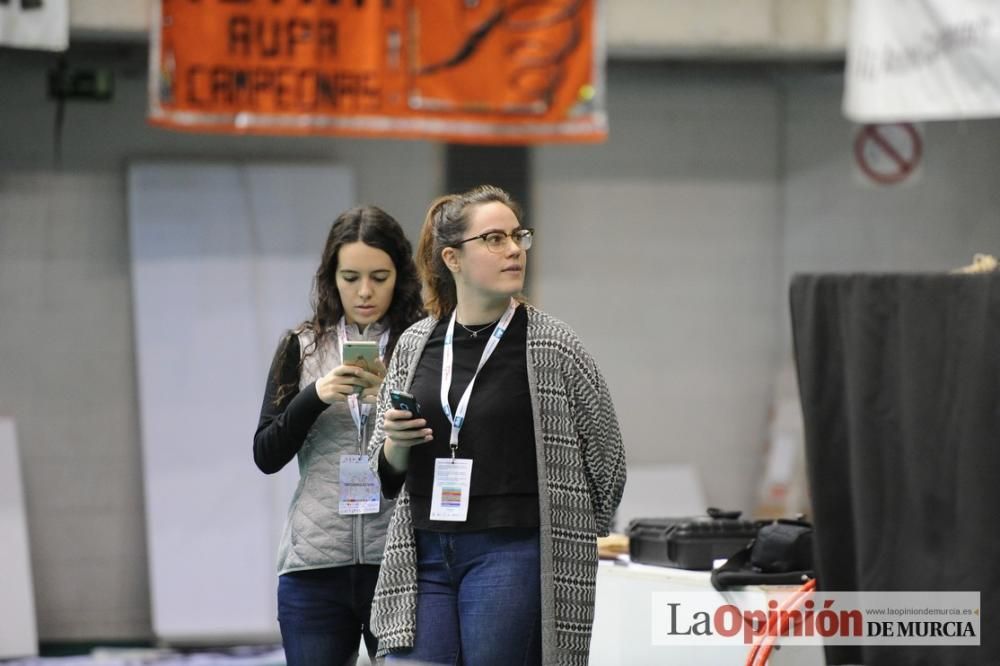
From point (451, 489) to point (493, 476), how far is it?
0.30 feet

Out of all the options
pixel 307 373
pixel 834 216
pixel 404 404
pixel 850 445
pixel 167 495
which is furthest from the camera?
pixel 834 216

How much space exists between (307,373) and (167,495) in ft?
14.0

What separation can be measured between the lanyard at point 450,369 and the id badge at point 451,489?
0.08ft

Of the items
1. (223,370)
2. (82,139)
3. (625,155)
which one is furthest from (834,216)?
(82,139)

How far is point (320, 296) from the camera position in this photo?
11.6 ft

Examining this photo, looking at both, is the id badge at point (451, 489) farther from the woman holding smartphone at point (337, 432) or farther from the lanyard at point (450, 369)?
the woman holding smartphone at point (337, 432)

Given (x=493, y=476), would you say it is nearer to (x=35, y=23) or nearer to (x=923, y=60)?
(x=923, y=60)

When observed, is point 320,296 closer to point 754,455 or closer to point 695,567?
point 695,567

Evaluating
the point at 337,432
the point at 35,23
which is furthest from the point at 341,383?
the point at 35,23

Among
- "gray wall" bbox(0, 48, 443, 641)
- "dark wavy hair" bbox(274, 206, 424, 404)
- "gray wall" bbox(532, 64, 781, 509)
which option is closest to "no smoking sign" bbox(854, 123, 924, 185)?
"gray wall" bbox(532, 64, 781, 509)

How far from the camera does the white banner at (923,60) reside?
5836 millimetres

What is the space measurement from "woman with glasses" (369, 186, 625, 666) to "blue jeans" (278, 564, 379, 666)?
1.03 ft

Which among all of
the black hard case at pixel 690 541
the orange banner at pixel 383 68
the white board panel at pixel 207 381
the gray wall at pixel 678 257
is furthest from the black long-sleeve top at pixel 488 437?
the gray wall at pixel 678 257

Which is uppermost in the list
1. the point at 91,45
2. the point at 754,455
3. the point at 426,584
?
the point at 91,45
